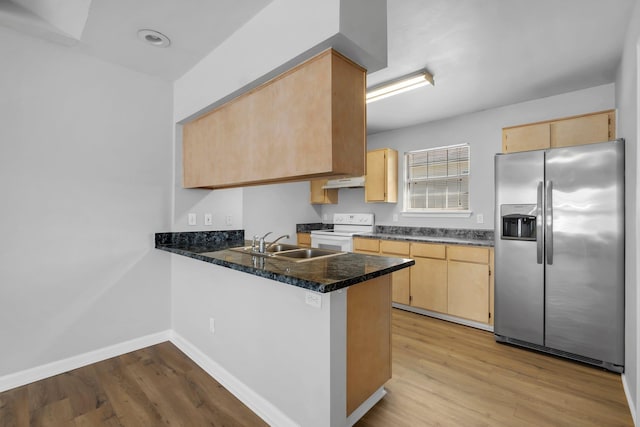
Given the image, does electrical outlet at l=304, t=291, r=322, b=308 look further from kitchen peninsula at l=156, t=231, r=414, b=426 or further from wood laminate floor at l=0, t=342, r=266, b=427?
wood laminate floor at l=0, t=342, r=266, b=427

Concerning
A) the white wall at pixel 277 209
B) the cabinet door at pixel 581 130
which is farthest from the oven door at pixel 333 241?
the cabinet door at pixel 581 130

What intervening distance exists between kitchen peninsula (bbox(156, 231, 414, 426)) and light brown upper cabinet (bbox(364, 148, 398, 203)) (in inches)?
95.3

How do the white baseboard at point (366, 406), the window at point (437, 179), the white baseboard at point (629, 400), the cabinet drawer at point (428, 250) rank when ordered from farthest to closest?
the window at point (437, 179), the cabinet drawer at point (428, 250), the white baseboard at point (629, 400), the white baseboard at point (366, 406)

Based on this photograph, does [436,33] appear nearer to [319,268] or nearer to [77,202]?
[319,268]

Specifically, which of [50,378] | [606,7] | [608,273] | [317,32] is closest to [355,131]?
[317,32]

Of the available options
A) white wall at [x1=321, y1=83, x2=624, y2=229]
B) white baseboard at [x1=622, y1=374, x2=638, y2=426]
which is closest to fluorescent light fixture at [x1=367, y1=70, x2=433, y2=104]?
white wall at [x1=321, y1=83, x2=624, y2=229]

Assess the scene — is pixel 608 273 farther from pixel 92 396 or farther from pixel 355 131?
pixel 92 396

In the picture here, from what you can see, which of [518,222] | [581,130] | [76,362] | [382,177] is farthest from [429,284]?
[76,362]

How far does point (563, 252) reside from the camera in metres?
2.68

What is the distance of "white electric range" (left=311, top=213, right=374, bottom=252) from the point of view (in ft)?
14.9

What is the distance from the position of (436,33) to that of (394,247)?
2.55m

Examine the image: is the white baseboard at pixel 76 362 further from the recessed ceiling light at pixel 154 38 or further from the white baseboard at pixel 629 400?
the white baseboard at pixel 629 400

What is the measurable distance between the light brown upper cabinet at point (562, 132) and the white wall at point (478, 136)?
239mm

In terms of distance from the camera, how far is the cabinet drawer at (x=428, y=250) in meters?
3.63
